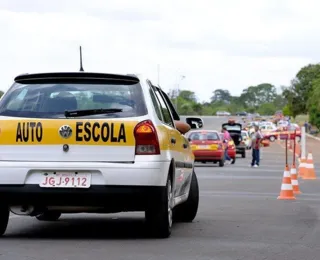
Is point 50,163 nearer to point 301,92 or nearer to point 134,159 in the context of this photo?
point 134,159

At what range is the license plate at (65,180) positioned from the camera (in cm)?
1070

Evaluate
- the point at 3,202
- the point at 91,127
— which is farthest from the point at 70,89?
the point at 3,202

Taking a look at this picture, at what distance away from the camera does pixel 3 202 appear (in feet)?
35.8

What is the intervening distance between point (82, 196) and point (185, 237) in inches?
61.4

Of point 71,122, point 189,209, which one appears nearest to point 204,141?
point 189,209

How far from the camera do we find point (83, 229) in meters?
12.4

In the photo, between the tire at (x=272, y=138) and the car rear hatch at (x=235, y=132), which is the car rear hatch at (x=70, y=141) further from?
the tire at (x=272, y=138)

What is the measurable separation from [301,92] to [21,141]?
136184 mm

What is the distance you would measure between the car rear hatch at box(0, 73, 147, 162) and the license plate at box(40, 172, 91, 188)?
156 mm

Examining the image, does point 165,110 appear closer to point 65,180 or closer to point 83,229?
point 83,229

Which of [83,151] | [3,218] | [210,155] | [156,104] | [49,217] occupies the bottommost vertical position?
[210,155]

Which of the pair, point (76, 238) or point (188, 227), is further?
point (188, 227)

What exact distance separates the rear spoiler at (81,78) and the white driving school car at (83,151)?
0.04ft

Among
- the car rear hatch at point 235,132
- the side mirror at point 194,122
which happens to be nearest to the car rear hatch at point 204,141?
the car rear hatch at point 235,132
